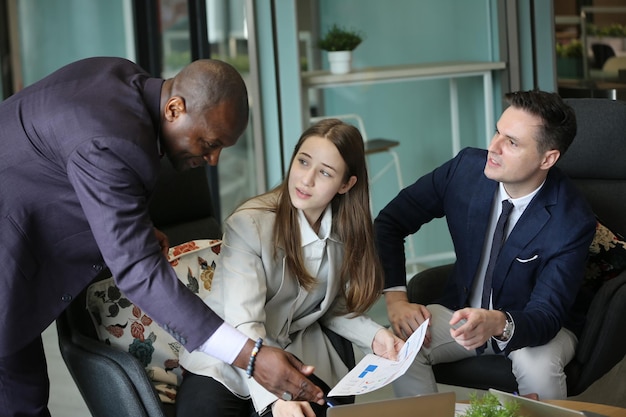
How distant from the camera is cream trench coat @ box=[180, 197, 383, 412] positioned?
98.9 inches

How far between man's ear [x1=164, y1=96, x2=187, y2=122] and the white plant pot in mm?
2669

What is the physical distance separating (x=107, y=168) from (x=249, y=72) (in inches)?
106

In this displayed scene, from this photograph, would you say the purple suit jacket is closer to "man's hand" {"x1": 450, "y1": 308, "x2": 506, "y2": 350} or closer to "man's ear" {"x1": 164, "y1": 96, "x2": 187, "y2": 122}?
"man's ear" {"x1": 164, "y1": 96, "x2": 187, "y2": 122}

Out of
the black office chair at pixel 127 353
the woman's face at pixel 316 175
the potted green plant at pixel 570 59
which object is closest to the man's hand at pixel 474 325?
the black office chair at pixel 127 353

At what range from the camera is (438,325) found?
2951 millimetres

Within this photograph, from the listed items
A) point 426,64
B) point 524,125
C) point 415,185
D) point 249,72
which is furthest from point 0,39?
point 524,125

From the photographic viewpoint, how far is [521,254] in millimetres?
2857

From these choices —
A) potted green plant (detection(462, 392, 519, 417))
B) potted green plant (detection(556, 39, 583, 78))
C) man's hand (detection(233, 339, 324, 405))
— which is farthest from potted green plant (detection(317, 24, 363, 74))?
potted green plant (detection(462, 392, 519, 417))

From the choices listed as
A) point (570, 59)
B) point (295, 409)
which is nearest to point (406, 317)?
point (295, 409)

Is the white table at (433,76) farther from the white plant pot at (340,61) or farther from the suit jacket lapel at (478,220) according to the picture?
the suit jacket lapel at (478,220)

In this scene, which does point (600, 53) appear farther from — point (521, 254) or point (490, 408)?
point (490, 408)

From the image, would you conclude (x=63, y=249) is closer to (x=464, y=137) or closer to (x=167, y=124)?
(x=167, y=124)

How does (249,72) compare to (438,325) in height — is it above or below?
above

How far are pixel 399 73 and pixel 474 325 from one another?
249 cm
